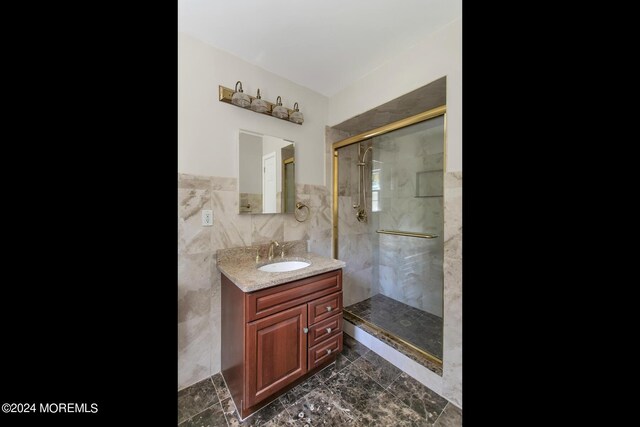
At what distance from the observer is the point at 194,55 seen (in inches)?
54.9

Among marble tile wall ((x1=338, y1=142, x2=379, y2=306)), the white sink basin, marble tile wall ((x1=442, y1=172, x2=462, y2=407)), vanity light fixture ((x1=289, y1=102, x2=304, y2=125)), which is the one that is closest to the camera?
marble tile wall ((x1=442, y1=172, x2=462, y2=407))

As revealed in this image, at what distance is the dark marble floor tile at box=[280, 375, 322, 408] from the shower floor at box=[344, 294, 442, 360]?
696mm

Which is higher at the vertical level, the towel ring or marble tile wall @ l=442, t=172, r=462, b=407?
the towel ring

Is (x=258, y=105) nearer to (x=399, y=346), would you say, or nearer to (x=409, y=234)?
(x=409, y=234)

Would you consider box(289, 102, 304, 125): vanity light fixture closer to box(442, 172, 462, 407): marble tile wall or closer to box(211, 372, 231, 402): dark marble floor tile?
box(442, 172, 462, 407): marble tile wall

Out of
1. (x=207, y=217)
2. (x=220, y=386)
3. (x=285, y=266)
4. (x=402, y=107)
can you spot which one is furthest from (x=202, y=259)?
(x=402, y=107)

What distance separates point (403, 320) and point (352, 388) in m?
0.85

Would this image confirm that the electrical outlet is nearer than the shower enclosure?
Yes

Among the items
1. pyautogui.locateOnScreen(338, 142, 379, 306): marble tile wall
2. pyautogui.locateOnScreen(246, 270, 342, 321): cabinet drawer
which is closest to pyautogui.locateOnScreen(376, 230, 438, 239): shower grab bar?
pyautogui.locateOnScreen(338, 142, 379, 306): marble tile wall

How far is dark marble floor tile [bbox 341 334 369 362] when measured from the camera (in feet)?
5.44
